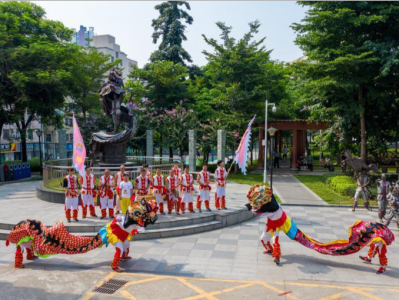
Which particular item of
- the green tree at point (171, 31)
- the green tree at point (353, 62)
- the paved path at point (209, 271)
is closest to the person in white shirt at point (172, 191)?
the paved path at point (209, 271)

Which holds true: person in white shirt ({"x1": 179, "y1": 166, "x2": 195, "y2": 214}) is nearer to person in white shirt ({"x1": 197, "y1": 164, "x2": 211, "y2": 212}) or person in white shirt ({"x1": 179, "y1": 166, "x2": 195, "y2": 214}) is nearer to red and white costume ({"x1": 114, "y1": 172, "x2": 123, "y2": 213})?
person in white shirt ({"x1": 197, "y1": 164, "x2": 211, "y2": 212})

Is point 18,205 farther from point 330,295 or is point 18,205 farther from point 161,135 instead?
point 161,135

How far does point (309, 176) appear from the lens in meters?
25.9

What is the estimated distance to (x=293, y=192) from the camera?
18.8 m

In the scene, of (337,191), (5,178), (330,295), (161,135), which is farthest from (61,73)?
(330,295)

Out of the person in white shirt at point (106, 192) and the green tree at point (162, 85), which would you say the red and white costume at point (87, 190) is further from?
the green tree at point (162, 85)

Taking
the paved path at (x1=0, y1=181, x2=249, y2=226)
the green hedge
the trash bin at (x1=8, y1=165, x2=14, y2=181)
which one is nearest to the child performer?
the paved path at (x1=0, y1=181, x2=249, y2=226)

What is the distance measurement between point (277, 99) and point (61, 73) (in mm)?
19068

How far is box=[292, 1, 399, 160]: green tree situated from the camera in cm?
1798

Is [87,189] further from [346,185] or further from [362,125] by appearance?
[362,125]

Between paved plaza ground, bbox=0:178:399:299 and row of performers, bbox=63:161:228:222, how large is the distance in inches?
74.1

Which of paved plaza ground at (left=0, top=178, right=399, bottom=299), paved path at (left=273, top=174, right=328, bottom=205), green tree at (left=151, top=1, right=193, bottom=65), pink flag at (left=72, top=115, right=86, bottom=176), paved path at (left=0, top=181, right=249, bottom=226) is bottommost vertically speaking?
paved plaza ground at (left=0, top=178, right=399, bottom=299)

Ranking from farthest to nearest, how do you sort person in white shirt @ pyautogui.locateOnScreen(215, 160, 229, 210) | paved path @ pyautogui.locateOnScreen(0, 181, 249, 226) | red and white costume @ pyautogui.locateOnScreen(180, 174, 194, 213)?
1. person in white shirt @ pyautogui.locateOnScreen(215, 160, 229, 210)
2. red and white costume @ pyautogui.locateOnScreen(180, 174, 194, 213)
3. paved path @ pyautogui.locateOnScreen(0, 181, 249, 226)

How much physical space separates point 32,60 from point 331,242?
22.4m
